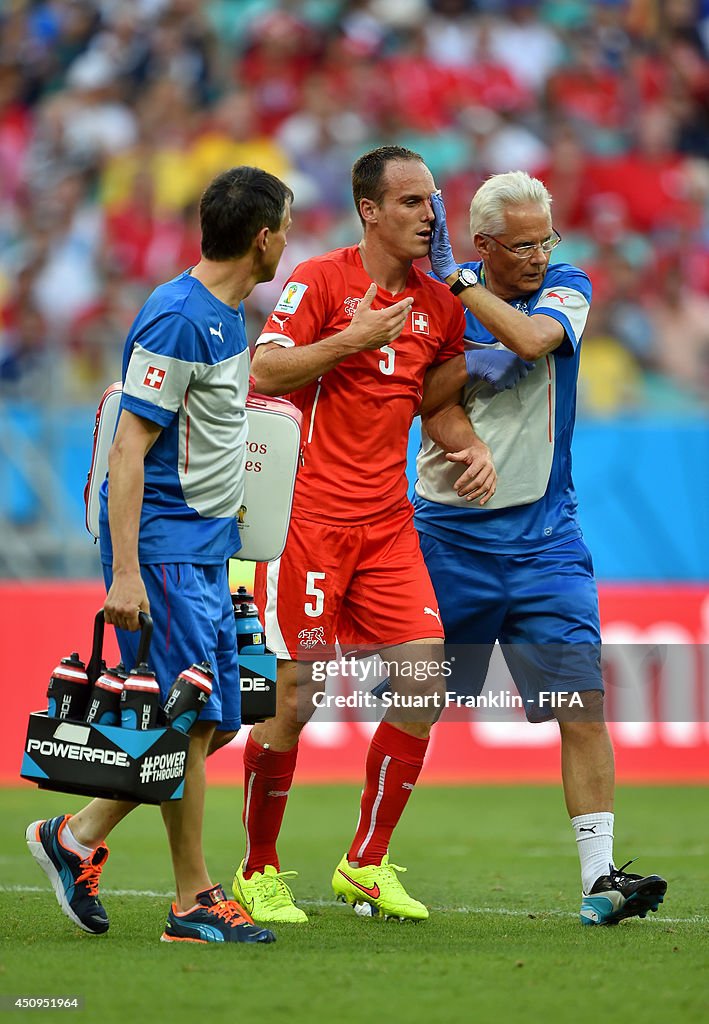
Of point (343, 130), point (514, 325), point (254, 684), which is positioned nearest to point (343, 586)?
point (254, 684)

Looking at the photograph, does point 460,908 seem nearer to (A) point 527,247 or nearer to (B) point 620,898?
(B) point 620,898

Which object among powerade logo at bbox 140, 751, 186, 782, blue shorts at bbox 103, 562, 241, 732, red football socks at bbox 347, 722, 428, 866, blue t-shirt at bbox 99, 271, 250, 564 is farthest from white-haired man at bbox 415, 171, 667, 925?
powerade logo at bbox 140, 751, 186, 782

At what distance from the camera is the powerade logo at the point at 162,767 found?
4469 mm

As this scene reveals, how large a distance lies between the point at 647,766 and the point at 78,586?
164 inches

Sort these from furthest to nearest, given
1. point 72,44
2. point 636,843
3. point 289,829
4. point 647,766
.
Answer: point 72,44
point 647,766
point 289,829
point 636,843

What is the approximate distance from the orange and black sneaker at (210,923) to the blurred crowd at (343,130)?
8573 millimetres

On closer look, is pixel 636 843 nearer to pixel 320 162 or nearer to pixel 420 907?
pixel 420 907

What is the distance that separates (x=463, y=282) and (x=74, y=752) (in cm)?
231

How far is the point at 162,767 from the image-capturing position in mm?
4508

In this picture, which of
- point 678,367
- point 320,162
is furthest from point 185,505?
point 320,162

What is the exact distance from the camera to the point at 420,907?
5633 mm

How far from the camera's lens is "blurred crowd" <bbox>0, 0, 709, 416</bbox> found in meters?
14.0

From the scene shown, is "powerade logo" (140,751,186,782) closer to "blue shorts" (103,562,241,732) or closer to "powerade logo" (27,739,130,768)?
"powerade logo" (27,739,130,768)

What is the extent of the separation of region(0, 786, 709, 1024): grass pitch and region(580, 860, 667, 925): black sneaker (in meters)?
0.06
